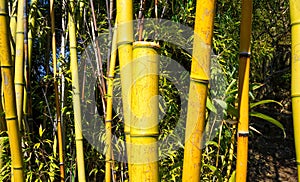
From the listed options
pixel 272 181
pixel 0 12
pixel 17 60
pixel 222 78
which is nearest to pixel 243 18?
pixel 0 12

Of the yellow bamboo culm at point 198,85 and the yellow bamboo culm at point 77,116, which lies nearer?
the yellow bamboo culm at point 198,85

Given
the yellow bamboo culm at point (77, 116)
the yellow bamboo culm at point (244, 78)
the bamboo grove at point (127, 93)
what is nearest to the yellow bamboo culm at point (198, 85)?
the bamboo grove at point (127, 93)

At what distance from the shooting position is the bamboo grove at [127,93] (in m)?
0.51

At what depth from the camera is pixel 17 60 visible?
3.28 ft

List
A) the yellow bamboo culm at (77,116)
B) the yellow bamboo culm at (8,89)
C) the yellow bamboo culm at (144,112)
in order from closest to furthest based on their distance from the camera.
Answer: the yellow bamboo culm at (144,112) < the yellow bamboo culm at (8,89) < the yellow bamboo culm at (77,116)

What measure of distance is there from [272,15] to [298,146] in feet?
12.8

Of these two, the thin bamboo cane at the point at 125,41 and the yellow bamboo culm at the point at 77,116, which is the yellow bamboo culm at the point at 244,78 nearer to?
the thin bamboo cane at the point at 125,41

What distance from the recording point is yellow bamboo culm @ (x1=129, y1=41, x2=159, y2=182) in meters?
0.49

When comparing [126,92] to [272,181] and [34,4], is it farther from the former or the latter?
[272,181]

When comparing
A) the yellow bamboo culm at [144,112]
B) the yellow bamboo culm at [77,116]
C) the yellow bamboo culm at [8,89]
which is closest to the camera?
the yellow bamboo culm at [144,112]

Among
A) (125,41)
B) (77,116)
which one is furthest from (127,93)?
(77,116)

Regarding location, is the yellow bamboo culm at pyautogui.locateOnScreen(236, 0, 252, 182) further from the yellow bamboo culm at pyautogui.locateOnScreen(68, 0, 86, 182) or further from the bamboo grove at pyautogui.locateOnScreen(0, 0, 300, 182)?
the yellow bamboo culm at pyautogui.locateOnScreen(68, 0, 86, 182)

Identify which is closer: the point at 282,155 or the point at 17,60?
the point at 17,60

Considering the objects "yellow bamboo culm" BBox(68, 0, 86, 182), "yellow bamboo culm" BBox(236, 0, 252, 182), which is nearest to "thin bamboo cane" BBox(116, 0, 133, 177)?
"yellow bamboo culm" BBox(236, 0, 252, 182)
